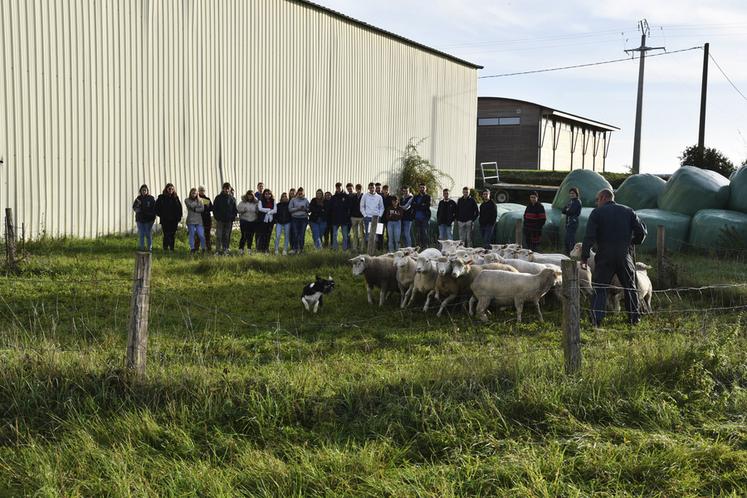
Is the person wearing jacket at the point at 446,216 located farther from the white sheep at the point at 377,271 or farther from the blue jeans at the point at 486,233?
the white sheep at the point at 377,271

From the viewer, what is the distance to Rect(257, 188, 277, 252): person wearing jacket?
17.5m

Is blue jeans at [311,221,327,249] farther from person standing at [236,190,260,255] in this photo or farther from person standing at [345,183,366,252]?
person standing at [236,190,260,255]

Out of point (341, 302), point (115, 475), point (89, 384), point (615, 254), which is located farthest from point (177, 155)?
point (115, 475)

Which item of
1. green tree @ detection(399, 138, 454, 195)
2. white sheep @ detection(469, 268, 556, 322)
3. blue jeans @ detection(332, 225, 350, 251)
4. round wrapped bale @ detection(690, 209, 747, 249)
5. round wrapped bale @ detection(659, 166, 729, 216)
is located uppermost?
green tree @ detection(399, 138, 454, 195)

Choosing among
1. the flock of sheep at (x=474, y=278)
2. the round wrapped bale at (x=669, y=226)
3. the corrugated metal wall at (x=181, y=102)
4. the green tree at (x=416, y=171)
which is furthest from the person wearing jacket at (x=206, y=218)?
the green tree at (x=416, y=171)

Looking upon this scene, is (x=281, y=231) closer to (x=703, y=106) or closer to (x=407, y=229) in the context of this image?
(x=407, y=229)

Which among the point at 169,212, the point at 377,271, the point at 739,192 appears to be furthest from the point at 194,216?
the point at 739,192

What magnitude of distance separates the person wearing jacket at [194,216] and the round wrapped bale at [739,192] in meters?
13.4

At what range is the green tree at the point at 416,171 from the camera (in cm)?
3078

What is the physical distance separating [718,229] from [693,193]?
2.04 m

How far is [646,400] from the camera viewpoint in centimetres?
613

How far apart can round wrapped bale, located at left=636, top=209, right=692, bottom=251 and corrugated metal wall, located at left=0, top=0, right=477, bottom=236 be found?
11882 mm

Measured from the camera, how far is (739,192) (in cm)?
1903

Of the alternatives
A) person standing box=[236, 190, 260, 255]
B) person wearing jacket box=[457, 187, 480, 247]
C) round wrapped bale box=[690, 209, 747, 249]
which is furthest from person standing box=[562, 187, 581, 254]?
person standing box=[236, 190, 260, 255]
